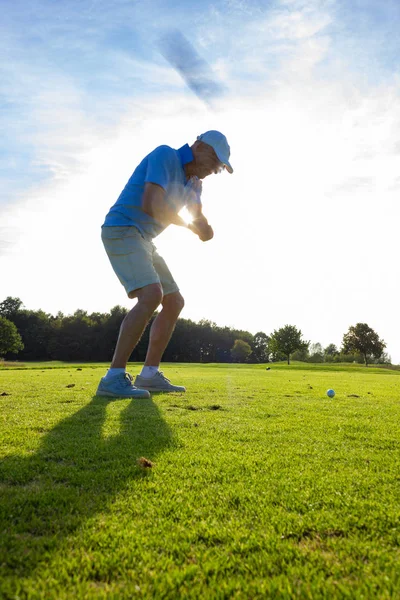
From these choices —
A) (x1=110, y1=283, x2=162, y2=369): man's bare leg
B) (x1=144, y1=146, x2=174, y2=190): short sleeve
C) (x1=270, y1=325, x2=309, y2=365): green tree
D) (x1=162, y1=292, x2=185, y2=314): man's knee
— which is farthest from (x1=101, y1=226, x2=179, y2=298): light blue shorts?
(x1=270, y1=325, x2=309, y2=365): green tree

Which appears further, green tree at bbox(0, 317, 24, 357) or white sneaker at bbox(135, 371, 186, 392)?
green tree at bbox(0, 317, 24, 357)

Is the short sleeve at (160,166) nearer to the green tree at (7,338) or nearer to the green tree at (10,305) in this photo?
the green tree at (7,338)

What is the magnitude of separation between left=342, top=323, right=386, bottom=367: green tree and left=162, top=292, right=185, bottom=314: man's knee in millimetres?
65143

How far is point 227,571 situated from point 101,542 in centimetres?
43

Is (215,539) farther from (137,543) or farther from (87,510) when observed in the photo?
(87,510)

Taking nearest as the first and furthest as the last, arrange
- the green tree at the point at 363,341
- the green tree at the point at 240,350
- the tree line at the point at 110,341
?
the tree line at the point at 110,341
the green tree at the point at 363,341
the green tree at the point at 240,350

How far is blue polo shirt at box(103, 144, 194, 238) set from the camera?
15.1ft

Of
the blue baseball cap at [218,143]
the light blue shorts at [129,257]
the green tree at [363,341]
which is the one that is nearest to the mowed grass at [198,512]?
the light blue shorts at [129,257]

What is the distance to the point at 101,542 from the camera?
4.32ft

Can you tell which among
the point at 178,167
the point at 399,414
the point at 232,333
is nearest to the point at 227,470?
the point at 399,414

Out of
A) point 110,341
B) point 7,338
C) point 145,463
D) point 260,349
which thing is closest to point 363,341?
point 260,349

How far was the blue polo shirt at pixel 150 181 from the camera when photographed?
461 cm

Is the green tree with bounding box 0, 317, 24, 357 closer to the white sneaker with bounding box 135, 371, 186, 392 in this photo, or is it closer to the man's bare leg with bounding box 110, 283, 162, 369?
the white sneaker with bounding box 135, 371, 186, 392

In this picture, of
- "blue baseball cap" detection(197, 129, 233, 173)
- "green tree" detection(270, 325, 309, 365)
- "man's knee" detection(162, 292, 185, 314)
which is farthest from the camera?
"green tree" detection(270, 325, 309, 365)
